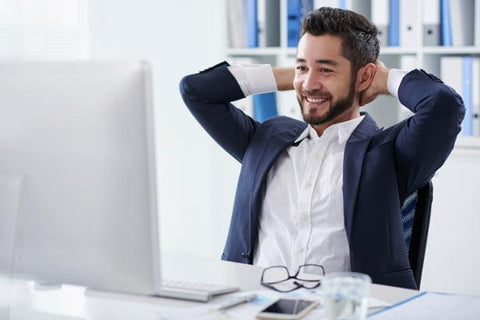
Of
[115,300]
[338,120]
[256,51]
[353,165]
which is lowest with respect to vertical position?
[115,300]

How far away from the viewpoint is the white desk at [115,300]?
1.72m

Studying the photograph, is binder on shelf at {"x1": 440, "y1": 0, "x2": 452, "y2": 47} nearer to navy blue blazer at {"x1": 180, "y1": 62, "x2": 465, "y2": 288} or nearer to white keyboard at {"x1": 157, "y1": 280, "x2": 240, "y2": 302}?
navy blue blazer at {"x1": 180, "y1": 62, "x2": 465, "y2": 288}

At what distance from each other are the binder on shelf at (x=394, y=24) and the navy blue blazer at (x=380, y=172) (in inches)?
52.5

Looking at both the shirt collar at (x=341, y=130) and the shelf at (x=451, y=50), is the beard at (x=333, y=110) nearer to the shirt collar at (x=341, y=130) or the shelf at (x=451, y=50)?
the shirt collar at (x=341, y=130)

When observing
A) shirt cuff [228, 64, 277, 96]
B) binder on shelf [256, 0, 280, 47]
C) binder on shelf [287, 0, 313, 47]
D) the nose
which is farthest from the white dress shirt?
binder on shelf [256, 0, 280, 47]

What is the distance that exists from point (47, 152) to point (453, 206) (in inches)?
93.3

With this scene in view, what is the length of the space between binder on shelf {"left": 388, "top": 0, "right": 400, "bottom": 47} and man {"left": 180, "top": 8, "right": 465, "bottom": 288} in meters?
1.28

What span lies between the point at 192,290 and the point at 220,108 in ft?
2.71

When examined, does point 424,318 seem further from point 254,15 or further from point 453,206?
point 254,15

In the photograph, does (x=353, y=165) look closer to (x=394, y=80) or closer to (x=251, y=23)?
(x=394, y=80)

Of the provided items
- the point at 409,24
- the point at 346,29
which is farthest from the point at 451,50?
the point at 346,29

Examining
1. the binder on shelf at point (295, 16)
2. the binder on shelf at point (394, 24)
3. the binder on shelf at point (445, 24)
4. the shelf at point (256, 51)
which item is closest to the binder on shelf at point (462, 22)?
the binder on shelf at point (445, 24)

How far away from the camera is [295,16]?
393 cm

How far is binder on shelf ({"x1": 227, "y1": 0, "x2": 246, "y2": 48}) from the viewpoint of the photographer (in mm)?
4070
